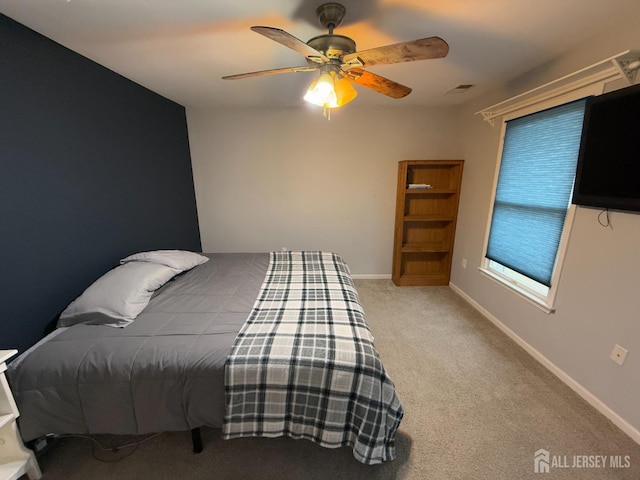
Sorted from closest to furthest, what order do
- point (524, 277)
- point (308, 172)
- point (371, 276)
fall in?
point (524, 277)
point (308, 172)
point (371, 276)

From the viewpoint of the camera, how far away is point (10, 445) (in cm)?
125

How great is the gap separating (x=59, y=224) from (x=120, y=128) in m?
1.00

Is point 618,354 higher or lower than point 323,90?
lower

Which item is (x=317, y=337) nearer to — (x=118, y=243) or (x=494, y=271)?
(x=118, y=243)

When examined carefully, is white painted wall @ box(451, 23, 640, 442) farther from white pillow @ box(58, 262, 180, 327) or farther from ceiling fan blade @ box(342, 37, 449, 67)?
white pillow @ box(58, 262, 180, 327)

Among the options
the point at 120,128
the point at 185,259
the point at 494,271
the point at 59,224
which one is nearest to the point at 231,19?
the point at 120,128

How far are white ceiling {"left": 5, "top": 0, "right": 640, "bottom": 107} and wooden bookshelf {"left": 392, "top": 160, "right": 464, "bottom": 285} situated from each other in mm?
1212

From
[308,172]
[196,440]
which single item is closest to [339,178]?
[308,172]

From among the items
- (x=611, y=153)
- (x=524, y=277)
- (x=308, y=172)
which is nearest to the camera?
(x=611, y=153)

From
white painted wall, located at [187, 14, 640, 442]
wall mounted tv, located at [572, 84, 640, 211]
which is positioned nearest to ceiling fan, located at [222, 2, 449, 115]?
wall mounted tv, located at [572, 84, 640, 211]

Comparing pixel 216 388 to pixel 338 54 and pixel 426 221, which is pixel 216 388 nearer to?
pixel 338 54

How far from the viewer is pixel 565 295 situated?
6.28 ft

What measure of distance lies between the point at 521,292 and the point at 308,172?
2.64 metres

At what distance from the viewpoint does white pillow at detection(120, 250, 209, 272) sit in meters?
2.12
